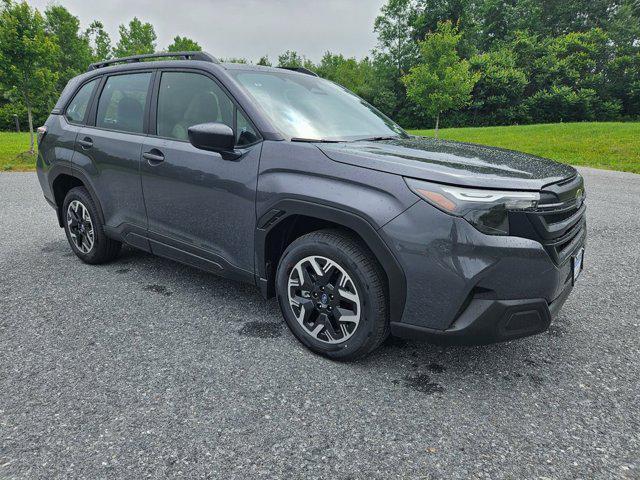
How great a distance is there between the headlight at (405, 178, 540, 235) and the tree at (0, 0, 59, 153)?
45.5ft

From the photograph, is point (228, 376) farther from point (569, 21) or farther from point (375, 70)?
point (569, 21)

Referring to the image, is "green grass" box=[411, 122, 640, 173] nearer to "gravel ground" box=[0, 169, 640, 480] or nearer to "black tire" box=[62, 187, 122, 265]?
"gravel ground" box=[0, 169, 640, 480]

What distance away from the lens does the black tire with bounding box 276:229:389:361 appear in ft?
7.79

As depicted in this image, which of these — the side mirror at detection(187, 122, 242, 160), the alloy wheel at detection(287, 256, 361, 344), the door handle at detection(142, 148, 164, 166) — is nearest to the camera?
the alloy wheel at detection(287, 256, 361, 344)

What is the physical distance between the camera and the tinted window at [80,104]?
405 cm

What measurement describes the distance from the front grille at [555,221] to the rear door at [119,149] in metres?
2.69

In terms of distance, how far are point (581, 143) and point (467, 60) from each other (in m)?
25.5

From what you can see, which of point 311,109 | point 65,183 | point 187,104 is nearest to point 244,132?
point 311,109

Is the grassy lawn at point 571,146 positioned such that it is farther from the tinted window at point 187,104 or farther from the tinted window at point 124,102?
the tinted window at point 187,104

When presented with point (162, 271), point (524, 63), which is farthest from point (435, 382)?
point (524, 63)

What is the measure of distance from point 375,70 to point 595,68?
20.2 metres

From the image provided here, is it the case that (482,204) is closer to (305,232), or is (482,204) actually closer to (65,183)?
(305,232)

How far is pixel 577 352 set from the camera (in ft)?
9.16

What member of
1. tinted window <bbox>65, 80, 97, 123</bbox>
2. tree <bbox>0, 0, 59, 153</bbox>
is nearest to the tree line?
tree <bbox>0, 0, 59, 153</bbox>
